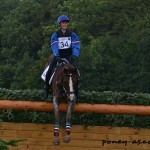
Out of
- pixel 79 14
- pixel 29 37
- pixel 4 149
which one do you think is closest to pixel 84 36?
pixel 79 14

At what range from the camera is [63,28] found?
30.4ft

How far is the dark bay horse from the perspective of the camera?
8.79 meters

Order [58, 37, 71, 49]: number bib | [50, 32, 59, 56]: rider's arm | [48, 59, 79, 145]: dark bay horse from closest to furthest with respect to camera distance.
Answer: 1. [48, 59, 79, 145]: dark bay horse
2. [50, 32, 59, 56]: rider's arm
3. [58, 37, 71, 49]: number bib

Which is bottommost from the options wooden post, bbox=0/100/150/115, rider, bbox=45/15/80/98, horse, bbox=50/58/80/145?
wooden post, bbox=0/100/150/115

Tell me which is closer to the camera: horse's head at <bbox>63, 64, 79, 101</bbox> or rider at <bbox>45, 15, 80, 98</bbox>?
horse's head at <bbox>63, 64, 79, 101</bbox>

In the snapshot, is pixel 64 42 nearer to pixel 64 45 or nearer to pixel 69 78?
pixel 64 45

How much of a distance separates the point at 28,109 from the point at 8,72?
4778cm

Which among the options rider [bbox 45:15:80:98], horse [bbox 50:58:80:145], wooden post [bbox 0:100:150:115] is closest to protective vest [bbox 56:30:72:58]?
rider [bbox 45:15:80:98]

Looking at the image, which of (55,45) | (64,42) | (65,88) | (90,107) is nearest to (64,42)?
(64,42)

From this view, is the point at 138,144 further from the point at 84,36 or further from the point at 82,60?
the point at 84,36

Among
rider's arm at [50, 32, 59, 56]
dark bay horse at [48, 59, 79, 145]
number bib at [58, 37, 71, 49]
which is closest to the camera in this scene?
dark bay horse at [48, 59, 79, 145]

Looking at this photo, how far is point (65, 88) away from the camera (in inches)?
350

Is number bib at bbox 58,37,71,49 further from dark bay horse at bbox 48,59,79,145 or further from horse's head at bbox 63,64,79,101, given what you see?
horse's head at bbox 63,64,79,101

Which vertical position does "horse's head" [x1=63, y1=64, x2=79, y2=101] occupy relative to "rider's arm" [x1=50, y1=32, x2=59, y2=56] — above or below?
below
